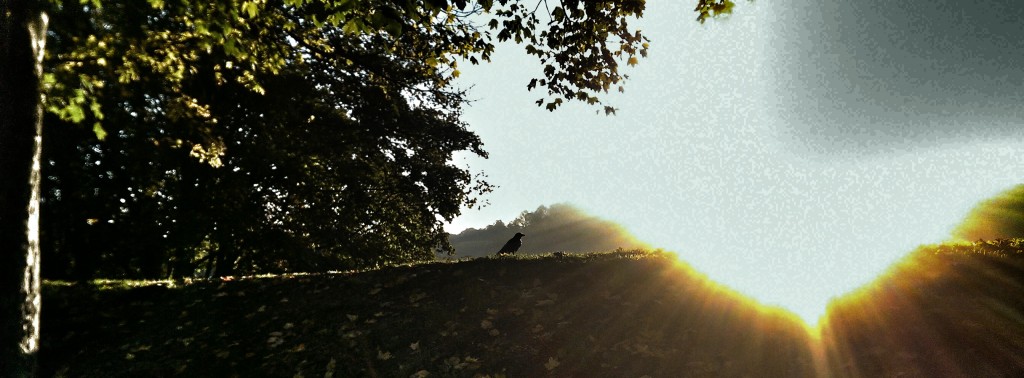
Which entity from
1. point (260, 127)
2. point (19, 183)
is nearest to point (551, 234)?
point (260, 127)

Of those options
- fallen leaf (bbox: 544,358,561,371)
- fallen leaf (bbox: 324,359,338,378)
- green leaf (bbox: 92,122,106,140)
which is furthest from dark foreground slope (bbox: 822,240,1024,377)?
green leaf (bbox: 92,122,106,140)

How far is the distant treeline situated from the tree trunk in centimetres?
6605

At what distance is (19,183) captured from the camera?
4637 millimetres

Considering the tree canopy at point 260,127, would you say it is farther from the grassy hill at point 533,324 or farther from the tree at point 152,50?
the grassy hill at point 533,324

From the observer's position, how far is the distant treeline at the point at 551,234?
10444 centimetres

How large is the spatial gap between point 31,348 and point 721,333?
765cm

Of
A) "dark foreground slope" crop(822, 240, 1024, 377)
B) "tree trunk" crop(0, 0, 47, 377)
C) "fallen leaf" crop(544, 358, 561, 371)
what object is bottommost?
"fallen leaf" crop(544, 358, 561, 371)

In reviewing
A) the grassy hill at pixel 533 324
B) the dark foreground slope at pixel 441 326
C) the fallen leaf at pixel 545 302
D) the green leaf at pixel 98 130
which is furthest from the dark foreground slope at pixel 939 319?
the green leaf at pixel 98 130

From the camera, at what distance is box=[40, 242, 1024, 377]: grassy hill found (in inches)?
231

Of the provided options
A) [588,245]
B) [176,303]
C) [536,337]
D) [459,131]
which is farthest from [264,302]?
[588,245]

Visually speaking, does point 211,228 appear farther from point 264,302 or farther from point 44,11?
point 44,11

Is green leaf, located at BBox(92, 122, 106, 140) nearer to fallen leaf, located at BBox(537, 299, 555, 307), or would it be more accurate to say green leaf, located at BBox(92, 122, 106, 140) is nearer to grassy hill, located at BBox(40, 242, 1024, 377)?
grassy hill, located at BBox(40, 242, 1024, 377)

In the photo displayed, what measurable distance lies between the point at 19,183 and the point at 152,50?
531 cm

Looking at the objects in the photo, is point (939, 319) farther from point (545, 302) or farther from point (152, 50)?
point (152, 50)
